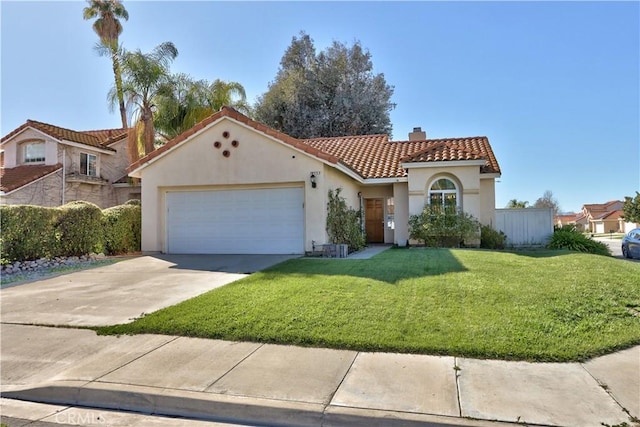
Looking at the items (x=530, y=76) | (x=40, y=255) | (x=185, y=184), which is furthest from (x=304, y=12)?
(x=40, y=255)

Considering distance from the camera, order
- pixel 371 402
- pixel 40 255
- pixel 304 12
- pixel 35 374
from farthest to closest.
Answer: pixel 304 12, pixel 40 255, pixel 35 374, pixel 371 402

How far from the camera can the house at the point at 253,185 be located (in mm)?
12672

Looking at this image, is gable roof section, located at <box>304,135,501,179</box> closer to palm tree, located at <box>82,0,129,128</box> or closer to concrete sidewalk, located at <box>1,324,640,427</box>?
concrete sidewalk, located at <box>1,324,640,427</box>

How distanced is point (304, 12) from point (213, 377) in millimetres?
13747

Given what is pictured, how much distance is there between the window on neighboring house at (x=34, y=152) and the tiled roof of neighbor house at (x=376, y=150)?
36.4 feet

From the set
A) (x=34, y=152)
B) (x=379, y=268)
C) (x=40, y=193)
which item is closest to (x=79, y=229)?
(x=40, y=193)

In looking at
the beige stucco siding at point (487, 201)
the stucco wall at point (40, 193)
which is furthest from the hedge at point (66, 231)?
the beige stucco siding at point (487, 201)

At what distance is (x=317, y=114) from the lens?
30.5 meters

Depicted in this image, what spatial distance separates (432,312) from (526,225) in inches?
520

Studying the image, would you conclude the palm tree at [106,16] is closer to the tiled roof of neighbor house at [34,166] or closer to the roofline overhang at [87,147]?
the tiled roof of neighbor house at [34,166]

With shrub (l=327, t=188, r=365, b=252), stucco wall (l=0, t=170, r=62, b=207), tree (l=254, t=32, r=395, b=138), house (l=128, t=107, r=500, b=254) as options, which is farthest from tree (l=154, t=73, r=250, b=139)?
shrub (l=327, t=188, r=365, b=252)

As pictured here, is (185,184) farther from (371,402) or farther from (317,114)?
(317,114)

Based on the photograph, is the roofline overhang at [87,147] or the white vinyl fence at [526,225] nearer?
the white vinyl fence at [526,225]

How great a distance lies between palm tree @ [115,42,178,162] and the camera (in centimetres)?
1966
